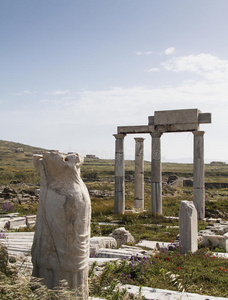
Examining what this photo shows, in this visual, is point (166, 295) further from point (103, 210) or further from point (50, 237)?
point (103, 210)

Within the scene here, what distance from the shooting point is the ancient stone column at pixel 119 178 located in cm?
1759

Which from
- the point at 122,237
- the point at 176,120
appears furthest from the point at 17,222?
the point at 176,120

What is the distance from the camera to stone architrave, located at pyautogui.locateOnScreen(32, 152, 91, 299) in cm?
403

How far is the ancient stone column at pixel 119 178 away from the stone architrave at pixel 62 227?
13360 millimetres

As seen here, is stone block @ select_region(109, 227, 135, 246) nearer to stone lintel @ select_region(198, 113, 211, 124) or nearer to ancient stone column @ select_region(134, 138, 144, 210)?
stone lintel @ select_region(198, 113, 211, 124)

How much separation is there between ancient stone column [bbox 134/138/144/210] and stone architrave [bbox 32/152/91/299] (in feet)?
50.5

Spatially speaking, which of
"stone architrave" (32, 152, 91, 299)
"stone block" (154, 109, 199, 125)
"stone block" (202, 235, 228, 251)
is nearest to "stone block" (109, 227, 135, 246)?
"stone block" (202, 235, 228, 251)

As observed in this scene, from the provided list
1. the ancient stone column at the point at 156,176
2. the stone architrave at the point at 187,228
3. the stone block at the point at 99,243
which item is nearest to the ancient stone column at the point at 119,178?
the ancient stone column at the point at 156,176

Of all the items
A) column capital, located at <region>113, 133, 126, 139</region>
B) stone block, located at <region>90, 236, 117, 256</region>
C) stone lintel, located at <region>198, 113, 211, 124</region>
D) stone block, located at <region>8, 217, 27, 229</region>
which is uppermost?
stone lintel, located at <region>198, 113, 211, 124</region>

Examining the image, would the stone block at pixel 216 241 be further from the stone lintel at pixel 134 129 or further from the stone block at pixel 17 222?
the stone lintel at pixel 134 129

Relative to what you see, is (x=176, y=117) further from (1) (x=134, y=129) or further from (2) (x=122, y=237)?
(2) (x=122, y=237)

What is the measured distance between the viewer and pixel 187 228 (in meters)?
9.16

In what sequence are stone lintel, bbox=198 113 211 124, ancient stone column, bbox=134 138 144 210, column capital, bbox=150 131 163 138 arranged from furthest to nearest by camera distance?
1. ancient stone column, bbox=134 138 144 210
2. column capital, bbox=150 131 163 138
3. stone lintel, bbox=198 113 211 124

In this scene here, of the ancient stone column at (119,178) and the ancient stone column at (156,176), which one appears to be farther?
the ancient stone column at (119,178)
